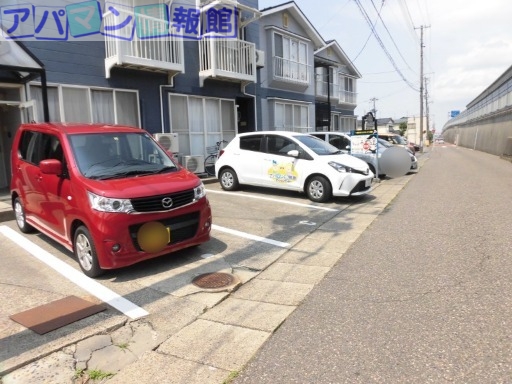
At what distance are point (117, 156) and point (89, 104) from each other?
19.1 feet

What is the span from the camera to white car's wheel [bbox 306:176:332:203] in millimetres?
9086

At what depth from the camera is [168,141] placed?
11.5m

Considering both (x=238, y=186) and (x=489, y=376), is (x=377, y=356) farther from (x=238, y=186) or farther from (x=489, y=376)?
(x=238, y=186)

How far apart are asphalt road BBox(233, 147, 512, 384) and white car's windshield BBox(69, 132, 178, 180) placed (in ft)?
9.10

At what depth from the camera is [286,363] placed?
2.97 m

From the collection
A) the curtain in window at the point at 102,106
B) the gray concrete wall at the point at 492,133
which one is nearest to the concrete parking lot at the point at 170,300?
the curtain in window at the point at 102,106

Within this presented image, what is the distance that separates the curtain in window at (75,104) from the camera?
32.9ft

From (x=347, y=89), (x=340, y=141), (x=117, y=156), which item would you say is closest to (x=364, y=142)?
(x=340, y=141)

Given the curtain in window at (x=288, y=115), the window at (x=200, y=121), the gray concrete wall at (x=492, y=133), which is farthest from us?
the gray concrete wall at (x=492, y=133)

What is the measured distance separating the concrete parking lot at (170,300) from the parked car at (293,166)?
73.4 inches

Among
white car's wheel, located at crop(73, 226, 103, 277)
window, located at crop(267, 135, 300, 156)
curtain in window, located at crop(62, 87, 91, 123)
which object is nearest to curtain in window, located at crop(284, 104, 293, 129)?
window, located at crop(267, 135, 300, 156)

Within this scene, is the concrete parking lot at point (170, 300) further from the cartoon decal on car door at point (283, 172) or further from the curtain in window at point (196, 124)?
the curtain in window at point (196, 124)

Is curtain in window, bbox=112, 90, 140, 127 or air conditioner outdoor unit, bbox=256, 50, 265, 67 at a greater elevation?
air conditioner outdoor unit, bbox=256, 50, 265, 67

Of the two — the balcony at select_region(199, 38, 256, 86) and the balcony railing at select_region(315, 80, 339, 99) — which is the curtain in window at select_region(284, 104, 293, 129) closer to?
the balcony at select_region(199, 38, 256, 86)
